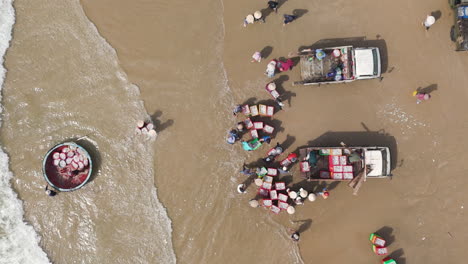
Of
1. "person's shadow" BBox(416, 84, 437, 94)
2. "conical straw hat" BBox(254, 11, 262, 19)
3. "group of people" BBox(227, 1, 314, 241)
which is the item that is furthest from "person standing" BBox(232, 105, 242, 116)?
"person's shadow" BBox(416, 84, 437, 94)

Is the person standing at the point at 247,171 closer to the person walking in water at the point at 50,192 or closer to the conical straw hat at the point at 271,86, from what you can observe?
the conical straw hat at the point at 271,86

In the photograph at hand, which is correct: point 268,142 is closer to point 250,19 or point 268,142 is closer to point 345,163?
point 345,163

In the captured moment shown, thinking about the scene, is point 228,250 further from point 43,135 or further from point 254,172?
point 43,135

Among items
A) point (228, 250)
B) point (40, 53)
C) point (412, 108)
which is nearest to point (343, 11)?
point (412, 108)

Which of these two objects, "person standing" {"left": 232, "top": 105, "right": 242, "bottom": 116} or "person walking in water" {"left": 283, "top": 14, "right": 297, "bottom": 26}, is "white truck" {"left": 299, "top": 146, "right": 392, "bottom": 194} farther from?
"person walking in water" {"left": 283, "top": 14, "right": 297, "bottom": 26}

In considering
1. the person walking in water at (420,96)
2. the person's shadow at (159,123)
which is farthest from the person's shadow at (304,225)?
the person walking in water at (420,96)

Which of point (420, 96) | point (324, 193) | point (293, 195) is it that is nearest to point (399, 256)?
point (324, 193)
